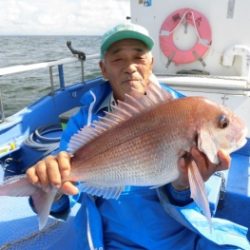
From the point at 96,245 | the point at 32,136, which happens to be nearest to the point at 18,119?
the point at 32,136

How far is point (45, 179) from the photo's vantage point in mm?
1380

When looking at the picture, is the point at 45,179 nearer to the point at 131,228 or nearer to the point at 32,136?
the point at 131,228

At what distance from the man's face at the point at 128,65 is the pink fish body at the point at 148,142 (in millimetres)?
439

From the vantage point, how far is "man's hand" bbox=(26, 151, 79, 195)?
1.38 meters

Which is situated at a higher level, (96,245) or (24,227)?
(96,245)

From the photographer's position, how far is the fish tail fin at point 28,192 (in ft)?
4.42

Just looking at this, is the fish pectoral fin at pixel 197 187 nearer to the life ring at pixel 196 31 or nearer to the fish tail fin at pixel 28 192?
the fish tail fin at pixel 28 192

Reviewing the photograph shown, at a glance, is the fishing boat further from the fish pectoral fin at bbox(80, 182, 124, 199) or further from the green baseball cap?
the fish pectoral fin at bbox(80, 182, 124, 199)

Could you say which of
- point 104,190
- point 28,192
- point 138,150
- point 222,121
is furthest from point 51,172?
point 222,121

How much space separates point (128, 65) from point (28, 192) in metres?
0.85

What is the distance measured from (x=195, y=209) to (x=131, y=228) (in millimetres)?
341

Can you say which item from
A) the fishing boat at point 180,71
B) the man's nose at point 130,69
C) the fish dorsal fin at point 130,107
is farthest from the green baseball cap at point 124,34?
the fishing boat at point 180,71

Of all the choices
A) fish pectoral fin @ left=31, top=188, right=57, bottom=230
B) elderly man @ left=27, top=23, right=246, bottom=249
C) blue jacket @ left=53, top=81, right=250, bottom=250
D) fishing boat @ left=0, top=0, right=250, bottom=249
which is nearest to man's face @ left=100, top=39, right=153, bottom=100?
elderly man @ left=27, top=23, right=246, bottom=249

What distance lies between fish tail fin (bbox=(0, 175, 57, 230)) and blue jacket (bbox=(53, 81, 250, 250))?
0.42 meters
